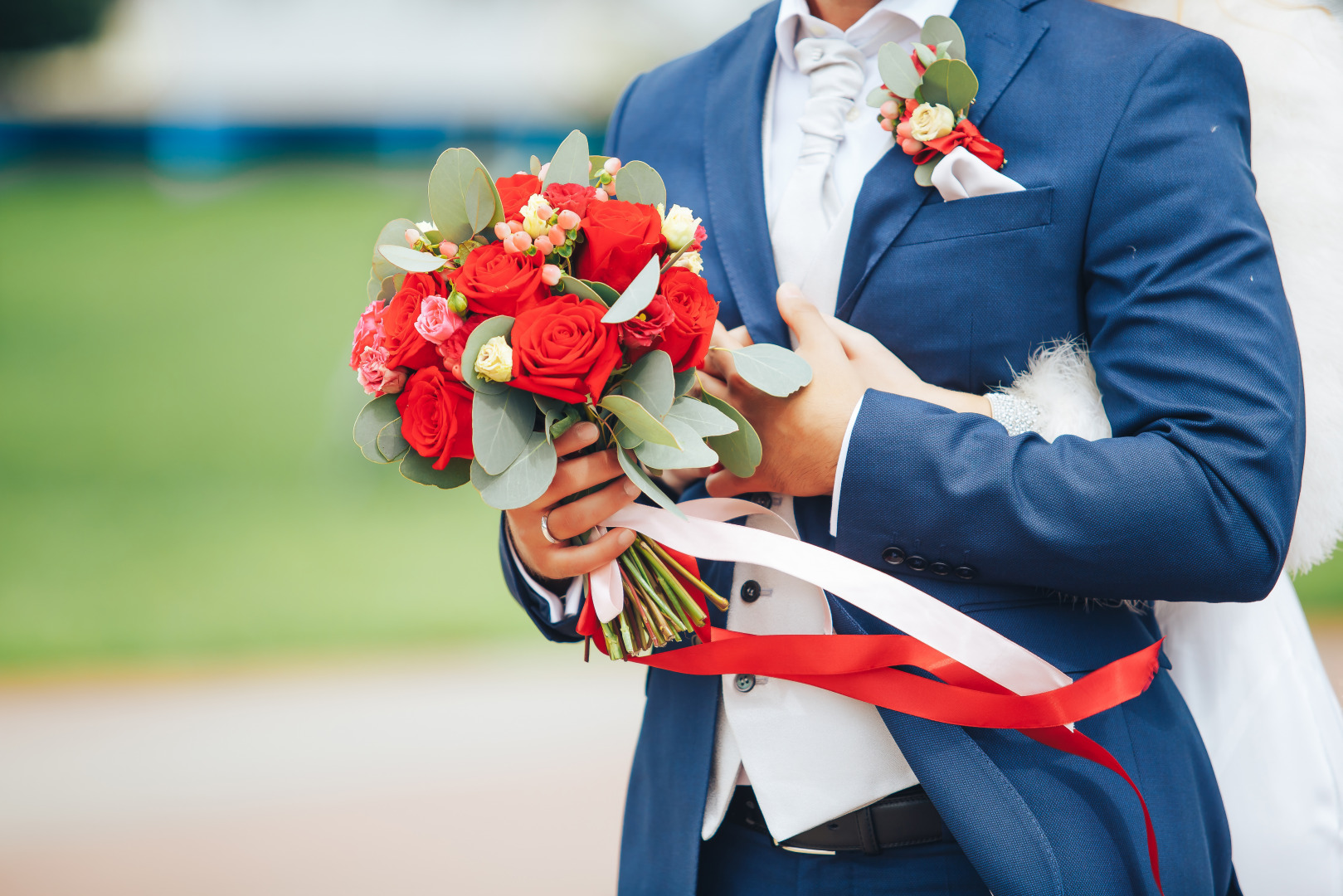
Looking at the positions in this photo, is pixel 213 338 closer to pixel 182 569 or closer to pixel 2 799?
pixel 182 569

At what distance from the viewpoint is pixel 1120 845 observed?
1103mm

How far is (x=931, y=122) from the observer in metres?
1.16

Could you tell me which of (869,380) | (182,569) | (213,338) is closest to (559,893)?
(869,380)

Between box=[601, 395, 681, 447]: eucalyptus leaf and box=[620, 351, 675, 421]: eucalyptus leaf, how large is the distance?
0.06 feet

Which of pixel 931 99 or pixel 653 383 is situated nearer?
pixel 653 383

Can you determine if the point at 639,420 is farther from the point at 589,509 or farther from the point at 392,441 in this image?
the point at 392,441

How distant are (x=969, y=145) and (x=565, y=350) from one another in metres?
0.60

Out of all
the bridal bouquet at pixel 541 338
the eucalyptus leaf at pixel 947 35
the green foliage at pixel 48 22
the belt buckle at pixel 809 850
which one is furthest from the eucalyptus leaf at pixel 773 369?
the green foliage at pixel 48 22

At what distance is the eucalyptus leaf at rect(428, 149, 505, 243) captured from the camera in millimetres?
1021

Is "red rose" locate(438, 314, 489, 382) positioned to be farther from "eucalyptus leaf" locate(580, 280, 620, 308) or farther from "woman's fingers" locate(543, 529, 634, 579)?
"woman's fingers" locate(543, 529, 634, 579)

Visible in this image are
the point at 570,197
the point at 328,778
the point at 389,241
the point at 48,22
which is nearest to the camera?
A: the point at 570,197

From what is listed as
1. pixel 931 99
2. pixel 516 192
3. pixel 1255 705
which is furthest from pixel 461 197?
pixel 1255 705

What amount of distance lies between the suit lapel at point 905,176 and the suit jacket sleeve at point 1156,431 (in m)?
0.14

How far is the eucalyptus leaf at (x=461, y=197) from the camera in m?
1.02
